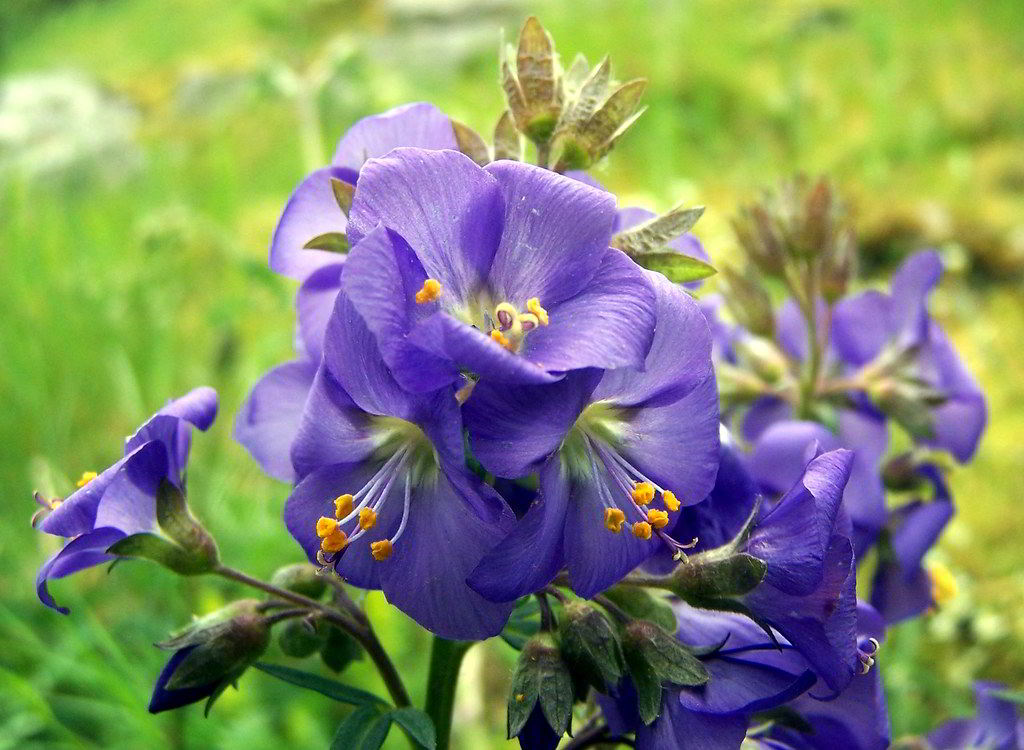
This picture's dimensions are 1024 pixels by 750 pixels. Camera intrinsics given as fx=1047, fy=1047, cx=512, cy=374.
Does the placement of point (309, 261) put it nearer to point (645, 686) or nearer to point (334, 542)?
point (334, 542)

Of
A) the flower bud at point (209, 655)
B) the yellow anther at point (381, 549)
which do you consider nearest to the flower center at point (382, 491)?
the yellow anther at point (381, 549)

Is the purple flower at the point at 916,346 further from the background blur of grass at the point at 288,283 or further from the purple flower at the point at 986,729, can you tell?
the background blur of grass at the point at 288,283

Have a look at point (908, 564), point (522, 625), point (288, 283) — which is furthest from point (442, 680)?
point (288, 283)

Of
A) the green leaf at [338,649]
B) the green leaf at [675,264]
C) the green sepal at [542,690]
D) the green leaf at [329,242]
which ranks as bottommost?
the green leaf at [338,649]

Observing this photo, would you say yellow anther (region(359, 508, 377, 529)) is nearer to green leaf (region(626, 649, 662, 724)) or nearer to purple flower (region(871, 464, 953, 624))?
green leaf (region(626, 649, 662, 724))

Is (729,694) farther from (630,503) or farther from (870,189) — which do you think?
(870,189)

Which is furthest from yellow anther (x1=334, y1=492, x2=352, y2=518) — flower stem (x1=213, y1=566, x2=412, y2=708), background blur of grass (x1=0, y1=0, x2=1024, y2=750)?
background blur of grass (x1=0, y1=0, x2=1024, y2=750)
